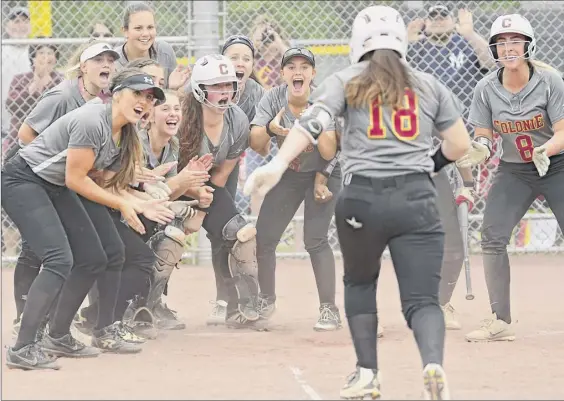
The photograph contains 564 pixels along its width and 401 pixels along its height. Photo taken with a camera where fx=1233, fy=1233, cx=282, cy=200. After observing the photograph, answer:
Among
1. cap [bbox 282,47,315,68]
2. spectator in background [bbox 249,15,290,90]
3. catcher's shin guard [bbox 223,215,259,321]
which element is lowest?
catcher's shin guard [bbox 223,215,259,321]

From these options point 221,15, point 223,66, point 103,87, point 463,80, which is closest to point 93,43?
point 103,87

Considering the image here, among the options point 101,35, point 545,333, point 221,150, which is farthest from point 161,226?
point 101,35

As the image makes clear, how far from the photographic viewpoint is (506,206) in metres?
7.59

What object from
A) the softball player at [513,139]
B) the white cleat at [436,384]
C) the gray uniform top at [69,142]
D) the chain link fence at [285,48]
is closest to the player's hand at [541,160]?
the softball player at [513,139]

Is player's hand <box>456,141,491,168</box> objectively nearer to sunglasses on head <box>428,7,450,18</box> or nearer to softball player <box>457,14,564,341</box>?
softball player <box>457,14,564,341</box>

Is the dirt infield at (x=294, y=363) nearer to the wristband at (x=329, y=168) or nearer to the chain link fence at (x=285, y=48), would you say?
the wristband at (x=329, y=168)

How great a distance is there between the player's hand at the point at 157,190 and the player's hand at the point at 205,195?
0.45 meters

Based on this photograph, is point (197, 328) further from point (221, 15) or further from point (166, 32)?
point (166, 32)

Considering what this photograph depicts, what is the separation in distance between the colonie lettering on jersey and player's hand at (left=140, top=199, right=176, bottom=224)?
2.18 m

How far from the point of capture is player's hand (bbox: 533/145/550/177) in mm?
7277

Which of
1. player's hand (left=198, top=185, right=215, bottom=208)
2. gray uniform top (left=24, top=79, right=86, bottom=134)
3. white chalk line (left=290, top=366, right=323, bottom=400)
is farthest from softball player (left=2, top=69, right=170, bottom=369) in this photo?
white chalk line (left=290, top=366, right=323, bottom=400)

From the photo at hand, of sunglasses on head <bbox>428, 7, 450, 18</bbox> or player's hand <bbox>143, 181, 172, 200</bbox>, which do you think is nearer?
player's hand <bbox>143, 181, 172, 200</bbox>

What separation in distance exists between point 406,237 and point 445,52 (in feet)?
19.2

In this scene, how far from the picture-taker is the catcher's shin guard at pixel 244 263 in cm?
799
